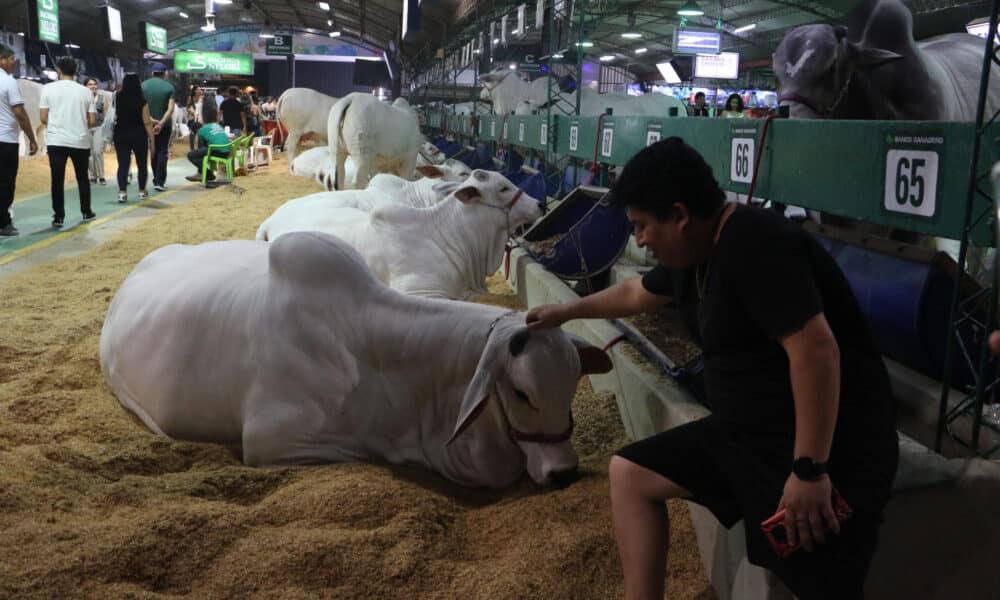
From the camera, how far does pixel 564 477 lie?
2830 millimetres

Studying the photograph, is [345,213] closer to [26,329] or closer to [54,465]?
[26,329]

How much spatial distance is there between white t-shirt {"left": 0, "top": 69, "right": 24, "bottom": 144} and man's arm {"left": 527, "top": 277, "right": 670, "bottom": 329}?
752cm

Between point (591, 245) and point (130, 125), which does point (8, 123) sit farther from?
point (591, 245)

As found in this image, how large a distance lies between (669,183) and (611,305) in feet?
2.20

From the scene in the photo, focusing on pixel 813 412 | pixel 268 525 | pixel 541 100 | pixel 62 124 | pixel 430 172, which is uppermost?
pixel 541 100

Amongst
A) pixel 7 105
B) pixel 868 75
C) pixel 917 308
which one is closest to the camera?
pixel 917 308

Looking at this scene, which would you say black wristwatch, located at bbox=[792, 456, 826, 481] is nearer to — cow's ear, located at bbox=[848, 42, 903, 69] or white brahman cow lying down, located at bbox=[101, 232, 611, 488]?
white brahman cow lying down, located at bbox=[101, 232, 611, 488]

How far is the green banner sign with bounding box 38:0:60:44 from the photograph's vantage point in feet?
64.0

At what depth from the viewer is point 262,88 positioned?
45906 mm

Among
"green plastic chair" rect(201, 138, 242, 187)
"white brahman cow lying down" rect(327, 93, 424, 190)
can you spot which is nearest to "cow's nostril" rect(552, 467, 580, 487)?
"white brahman cow lying down" rect(327, 93, 424, 190)

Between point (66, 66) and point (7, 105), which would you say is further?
point (66, 66)

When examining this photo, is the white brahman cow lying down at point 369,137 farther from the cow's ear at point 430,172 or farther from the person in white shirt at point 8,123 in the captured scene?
the cow's ear at point 430,172

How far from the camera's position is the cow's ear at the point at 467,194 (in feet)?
18.0

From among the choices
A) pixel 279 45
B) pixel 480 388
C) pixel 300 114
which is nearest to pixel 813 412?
pixel 480 388
